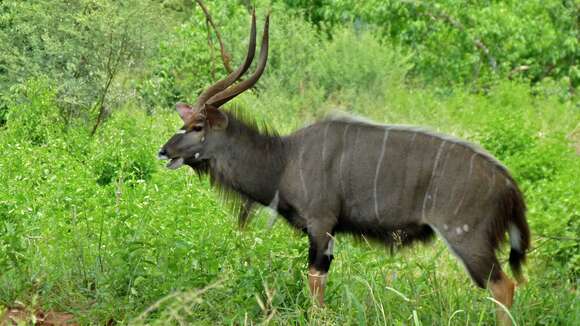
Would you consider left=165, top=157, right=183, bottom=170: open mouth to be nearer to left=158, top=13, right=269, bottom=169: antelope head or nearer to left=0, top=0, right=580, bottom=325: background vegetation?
left=158, top=13, right=269, bottom=169: antelope head

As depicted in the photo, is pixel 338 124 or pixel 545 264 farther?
pixel 545 264

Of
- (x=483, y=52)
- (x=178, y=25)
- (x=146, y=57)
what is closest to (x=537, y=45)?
(x=483, y=52)

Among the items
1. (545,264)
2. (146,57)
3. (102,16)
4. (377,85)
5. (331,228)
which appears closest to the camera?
(331,228)

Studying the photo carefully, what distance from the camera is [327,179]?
4312 mm

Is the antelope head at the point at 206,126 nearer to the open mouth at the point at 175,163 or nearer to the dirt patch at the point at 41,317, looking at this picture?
the open mouth at the point at 175,163

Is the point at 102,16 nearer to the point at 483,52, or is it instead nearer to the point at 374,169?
the point at 374,169

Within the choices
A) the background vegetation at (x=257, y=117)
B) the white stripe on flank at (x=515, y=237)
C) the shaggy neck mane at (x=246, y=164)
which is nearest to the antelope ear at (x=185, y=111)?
the shaggy neck mane at (x=246, y=164)

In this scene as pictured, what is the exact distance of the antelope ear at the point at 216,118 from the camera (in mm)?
4441

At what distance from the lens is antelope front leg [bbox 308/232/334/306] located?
162 inches

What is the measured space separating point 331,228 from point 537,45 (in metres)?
8.39

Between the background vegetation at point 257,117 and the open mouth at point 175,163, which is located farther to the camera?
the open mouth at point 175,163

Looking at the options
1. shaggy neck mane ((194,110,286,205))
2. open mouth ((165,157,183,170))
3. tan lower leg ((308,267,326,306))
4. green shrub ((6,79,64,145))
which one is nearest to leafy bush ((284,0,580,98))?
green shrub ((6,79,64,145))

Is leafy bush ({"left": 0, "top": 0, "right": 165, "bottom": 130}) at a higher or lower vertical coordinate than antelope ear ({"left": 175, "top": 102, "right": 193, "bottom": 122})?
lower

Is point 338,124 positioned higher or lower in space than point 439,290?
higher
